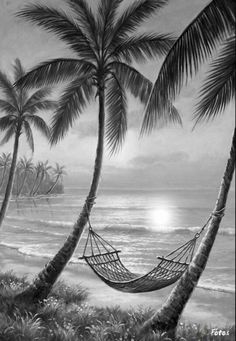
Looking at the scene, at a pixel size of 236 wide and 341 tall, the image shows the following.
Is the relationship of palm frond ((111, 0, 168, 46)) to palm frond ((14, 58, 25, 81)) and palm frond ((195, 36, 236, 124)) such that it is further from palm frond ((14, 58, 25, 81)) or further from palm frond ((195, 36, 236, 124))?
palm frond ((14, 58, 25, 81))

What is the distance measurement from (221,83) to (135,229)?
26.6ft

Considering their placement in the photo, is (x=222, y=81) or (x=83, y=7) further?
(x=83, y=7)

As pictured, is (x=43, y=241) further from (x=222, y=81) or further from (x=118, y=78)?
(x=222, y=81)

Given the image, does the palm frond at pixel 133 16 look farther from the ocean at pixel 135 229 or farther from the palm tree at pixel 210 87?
the ocean at pixel 135 229

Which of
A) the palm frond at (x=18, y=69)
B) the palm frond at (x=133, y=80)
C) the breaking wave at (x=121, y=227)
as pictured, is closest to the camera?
the palm frond at (x=133, y=80)

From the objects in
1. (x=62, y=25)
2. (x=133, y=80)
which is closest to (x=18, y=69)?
(x=62, y=25)

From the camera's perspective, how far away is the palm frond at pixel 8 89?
381cm

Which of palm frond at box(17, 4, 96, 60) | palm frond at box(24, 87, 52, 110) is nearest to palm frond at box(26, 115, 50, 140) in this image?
palm frond at box(24, 87, 52, 110)

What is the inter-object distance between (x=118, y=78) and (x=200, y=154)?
1.61 metres

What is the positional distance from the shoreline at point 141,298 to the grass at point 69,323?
409mm

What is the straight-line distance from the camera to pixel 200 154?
4.34m

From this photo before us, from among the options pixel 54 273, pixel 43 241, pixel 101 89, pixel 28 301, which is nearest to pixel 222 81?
pixel 101 89

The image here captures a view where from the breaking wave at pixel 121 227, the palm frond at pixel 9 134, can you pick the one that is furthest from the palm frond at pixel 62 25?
the breaking wave at pixel 121 227

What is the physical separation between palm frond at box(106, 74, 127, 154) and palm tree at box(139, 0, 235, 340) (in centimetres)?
97
